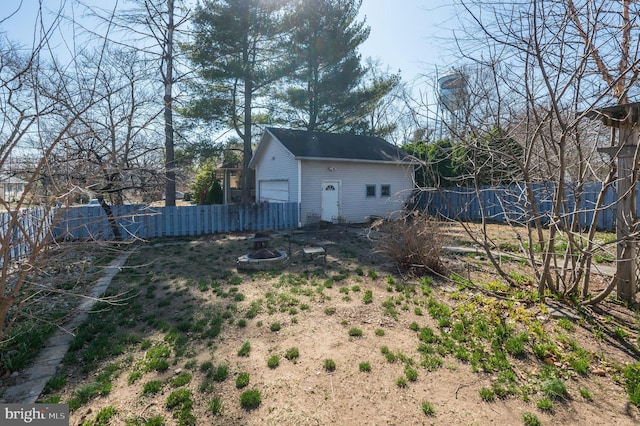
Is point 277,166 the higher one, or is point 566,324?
point 277,166

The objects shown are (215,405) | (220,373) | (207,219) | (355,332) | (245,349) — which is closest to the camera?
(215,405)

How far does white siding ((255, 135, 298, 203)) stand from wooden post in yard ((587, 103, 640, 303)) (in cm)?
1032

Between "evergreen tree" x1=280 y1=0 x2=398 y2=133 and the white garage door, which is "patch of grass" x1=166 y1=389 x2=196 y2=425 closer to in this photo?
the white garage door

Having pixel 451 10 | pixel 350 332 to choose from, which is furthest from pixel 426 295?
pixel 451 10

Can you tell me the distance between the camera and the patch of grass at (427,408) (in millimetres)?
2461

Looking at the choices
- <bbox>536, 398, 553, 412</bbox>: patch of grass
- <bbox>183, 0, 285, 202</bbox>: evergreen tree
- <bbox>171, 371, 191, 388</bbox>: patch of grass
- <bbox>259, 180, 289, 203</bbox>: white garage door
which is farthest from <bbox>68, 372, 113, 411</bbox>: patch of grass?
<bbox>183, 0, 285, 202</bbox>: evergreen tree

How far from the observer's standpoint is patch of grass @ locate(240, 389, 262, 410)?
8.47 ft

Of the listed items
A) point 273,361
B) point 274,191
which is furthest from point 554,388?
point 274,191

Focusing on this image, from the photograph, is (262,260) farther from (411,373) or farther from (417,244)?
(411,373)

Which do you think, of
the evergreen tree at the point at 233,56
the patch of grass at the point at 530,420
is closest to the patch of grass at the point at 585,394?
the patch of grass at the point at 530,420

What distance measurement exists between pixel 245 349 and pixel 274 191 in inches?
487

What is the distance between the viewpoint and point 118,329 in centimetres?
401

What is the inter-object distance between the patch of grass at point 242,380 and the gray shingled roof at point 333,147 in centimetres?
1021

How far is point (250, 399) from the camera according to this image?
263 cm
